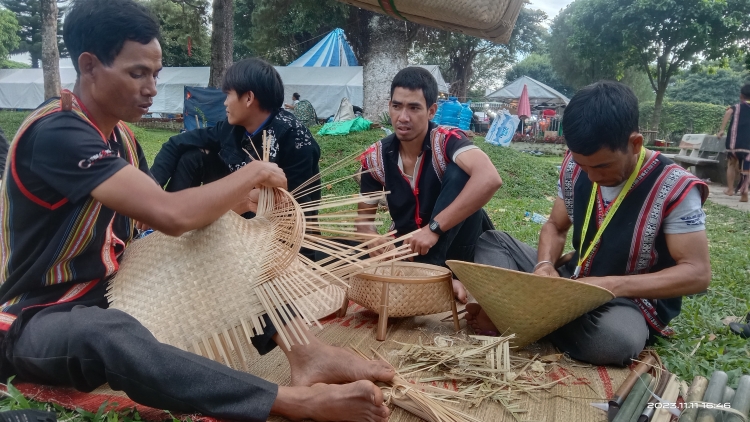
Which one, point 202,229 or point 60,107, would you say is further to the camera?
point 202,229

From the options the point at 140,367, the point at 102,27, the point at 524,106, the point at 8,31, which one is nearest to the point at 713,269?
the point at 140,367

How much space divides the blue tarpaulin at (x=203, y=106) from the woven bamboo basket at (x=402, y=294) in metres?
7.27

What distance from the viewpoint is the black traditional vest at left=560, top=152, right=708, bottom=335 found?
1.90 m

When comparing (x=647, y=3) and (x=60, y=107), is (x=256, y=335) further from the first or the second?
(x=647, y=3)

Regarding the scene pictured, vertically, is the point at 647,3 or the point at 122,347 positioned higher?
the point at 647,3

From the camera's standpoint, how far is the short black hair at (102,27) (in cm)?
151

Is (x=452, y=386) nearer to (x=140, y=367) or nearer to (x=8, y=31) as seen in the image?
(x=140, y=367)

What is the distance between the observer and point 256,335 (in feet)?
5.51

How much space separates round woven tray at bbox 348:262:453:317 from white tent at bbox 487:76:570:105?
2369 cm

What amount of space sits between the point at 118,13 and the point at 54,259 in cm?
73

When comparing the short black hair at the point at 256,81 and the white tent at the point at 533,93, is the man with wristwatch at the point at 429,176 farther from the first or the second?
the white tent at the point at 533,93

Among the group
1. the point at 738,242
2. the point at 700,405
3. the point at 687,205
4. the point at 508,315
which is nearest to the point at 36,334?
the point at 508,315

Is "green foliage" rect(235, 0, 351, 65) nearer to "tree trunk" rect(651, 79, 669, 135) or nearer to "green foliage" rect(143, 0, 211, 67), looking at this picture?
"green foliage" rect(143, 0, 211, 67)
